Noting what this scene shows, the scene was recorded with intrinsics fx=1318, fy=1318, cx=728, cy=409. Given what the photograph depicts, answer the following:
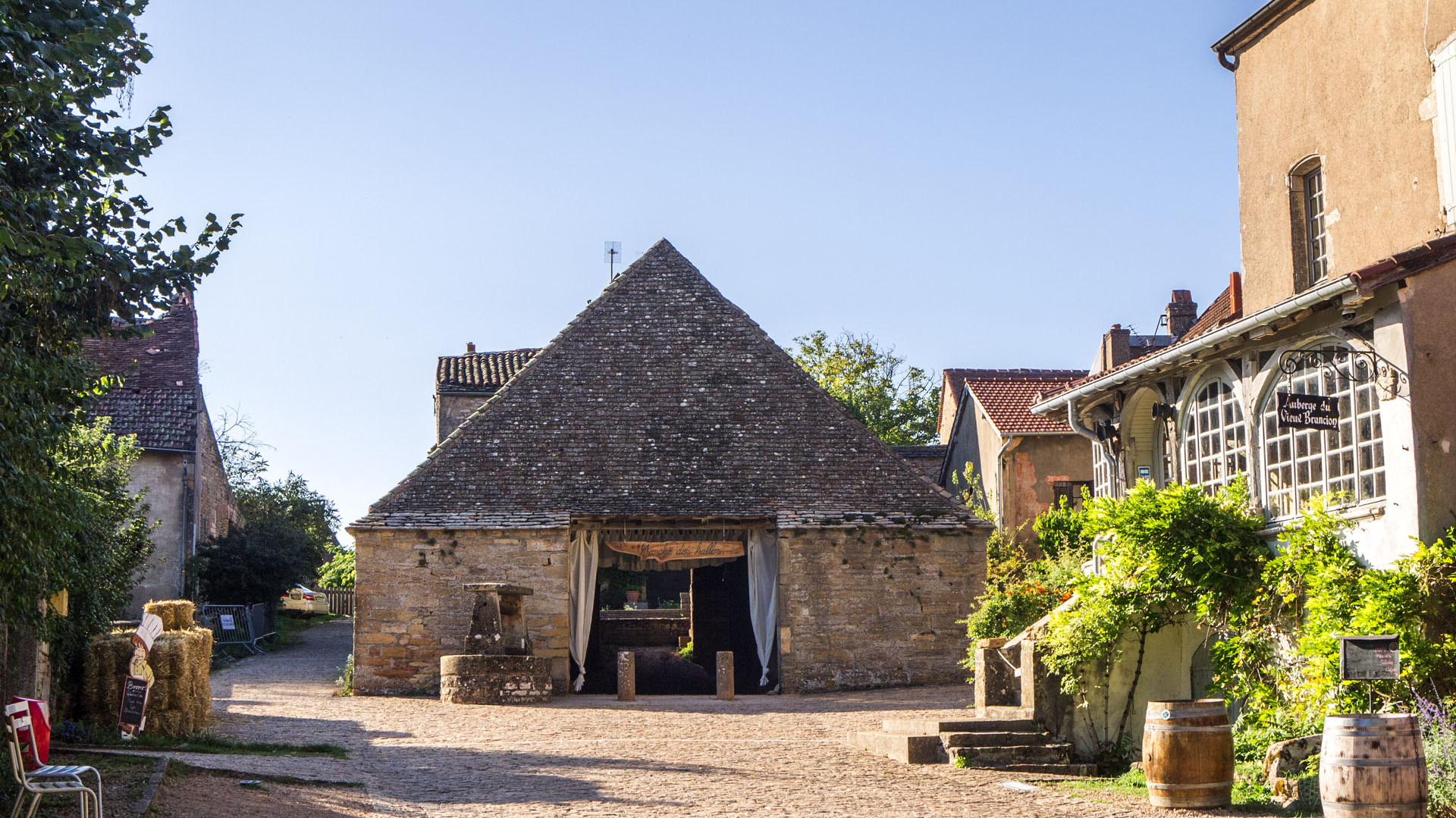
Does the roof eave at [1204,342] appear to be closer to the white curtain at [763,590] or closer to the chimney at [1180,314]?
the white curtain at [763,590]

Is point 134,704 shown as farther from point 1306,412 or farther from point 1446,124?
point 1446,124

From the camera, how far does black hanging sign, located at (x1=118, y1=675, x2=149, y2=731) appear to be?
12375mm

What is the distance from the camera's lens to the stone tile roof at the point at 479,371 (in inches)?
1233

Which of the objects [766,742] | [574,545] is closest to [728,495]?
[574,545]

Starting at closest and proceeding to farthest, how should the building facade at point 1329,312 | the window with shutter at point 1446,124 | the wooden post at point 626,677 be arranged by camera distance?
the building facade at point 1329,312, the window with shutter at point 1446,124, the wooden post at point 626,677

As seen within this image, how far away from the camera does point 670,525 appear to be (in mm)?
20266

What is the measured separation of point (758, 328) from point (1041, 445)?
8.17 metres

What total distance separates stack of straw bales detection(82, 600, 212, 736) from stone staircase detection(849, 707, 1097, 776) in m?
7.00

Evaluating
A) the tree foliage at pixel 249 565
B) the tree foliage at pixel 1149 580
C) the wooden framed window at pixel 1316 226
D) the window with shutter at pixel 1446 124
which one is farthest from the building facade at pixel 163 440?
the window with shutter at pixel 1446 124

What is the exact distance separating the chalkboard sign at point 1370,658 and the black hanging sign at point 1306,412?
2.31 m

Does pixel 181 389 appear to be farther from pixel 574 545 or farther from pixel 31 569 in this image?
pixel 31 569

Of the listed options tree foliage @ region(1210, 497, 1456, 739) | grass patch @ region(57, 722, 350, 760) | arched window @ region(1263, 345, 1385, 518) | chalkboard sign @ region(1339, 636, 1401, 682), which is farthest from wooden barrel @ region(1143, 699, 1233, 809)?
grass patch @ region(57, 722, 350, 760)

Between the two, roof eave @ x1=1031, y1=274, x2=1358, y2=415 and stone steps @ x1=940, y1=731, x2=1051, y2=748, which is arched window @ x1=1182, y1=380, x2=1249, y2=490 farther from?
stone steps @ x1=940, y1=731, x2=1051, y2=748

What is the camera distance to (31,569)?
902 cm
